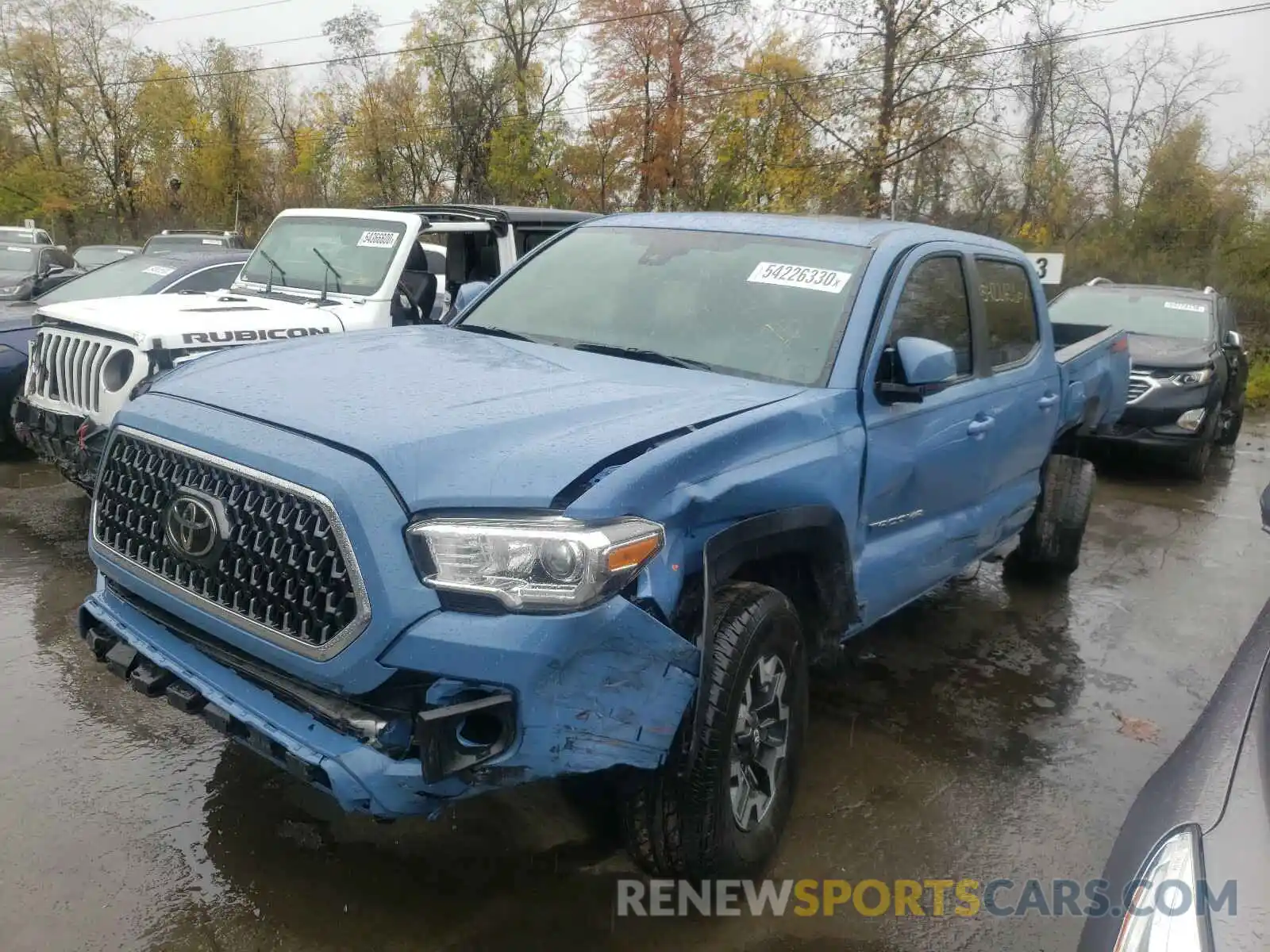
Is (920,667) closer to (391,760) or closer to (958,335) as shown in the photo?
(958,335)

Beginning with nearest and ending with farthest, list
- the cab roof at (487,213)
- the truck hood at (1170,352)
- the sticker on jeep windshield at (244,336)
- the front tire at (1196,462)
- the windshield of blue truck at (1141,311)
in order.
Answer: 1. the sticker on jeep windshield at (244,336)
2. the cab roof at (487,213)
3. the truck hood at (1170,352)
4. the front tire at (1196,462)
5. the windshield of blue truck at (1141,311)

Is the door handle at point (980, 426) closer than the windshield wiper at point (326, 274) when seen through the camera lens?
Yes

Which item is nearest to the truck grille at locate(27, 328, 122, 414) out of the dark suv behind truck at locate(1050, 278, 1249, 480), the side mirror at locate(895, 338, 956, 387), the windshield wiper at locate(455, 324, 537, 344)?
the windshield wiper at locate(455, 324, 537, 344)

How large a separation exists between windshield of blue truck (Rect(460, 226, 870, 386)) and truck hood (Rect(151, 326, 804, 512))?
201mm

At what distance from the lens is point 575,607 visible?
7.39 ft

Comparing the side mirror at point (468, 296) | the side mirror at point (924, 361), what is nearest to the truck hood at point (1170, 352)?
the side mirror at point (924, 361)

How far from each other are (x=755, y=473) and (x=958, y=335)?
1875 millimetres

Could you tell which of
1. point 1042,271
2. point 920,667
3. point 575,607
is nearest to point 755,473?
point 575,607

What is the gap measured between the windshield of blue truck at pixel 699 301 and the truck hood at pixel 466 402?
201mm

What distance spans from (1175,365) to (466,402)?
8497mm

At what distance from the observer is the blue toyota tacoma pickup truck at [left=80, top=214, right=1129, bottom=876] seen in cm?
225

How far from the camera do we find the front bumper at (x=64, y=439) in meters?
4.88

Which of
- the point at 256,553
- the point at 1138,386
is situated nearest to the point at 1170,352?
the point at 1138,386

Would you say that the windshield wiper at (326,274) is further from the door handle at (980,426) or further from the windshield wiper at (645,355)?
the door handle at (980,426)
